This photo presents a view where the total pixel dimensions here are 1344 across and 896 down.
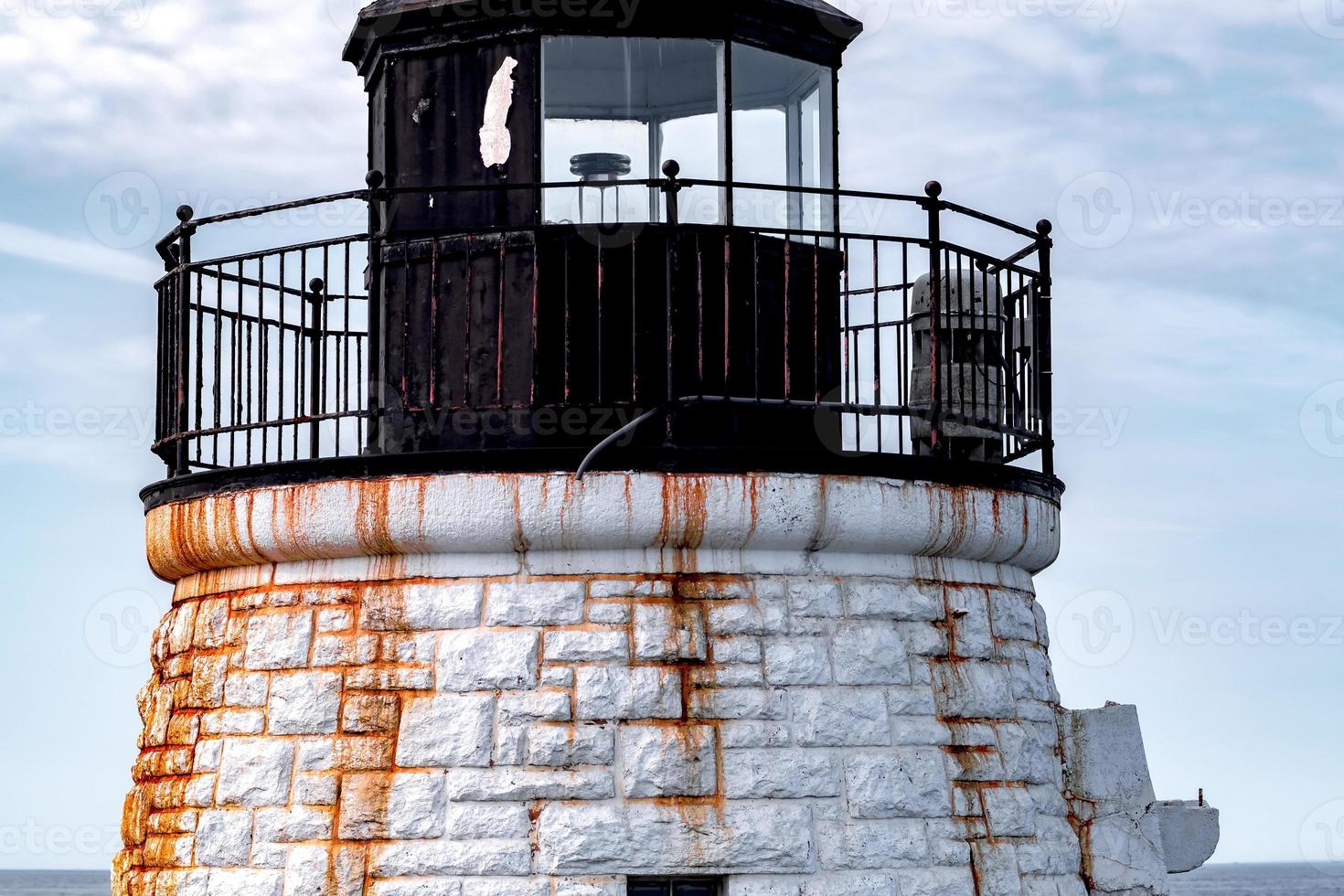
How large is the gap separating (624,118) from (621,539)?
244 cm

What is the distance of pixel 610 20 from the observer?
9.78m

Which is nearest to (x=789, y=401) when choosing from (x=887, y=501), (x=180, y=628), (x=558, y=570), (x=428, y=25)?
(x=887, y=501)

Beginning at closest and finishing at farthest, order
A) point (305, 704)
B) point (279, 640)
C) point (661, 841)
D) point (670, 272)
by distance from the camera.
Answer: point (661, 841) → point (670, 272) → point (305, 704) → point (279, 640)

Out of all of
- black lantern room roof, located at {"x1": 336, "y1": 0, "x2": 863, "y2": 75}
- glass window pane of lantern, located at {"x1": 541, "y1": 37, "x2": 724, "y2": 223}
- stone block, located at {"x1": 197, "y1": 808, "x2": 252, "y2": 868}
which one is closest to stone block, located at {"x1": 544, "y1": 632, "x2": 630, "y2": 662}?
stone block, located at {"x1": 197, "y1": 808, "x2": 252, "y2": 868}

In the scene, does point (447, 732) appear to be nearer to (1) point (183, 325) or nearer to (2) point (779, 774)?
(2) point (779, 774)

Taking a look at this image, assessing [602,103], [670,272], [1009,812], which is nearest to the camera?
[670,272]

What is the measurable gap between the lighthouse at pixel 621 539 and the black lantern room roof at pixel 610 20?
20 mm

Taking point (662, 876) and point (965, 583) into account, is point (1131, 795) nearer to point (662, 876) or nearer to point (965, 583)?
point (965, 583)

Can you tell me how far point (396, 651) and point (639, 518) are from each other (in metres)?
1.30

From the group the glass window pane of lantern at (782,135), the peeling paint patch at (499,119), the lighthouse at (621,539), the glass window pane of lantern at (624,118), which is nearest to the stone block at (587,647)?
the lighthouse at (621,539)

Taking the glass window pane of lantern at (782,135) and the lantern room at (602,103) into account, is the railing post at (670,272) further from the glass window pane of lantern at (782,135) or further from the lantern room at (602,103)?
the glass window pane of lantern at (782,135)

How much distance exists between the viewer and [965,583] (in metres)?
9.77

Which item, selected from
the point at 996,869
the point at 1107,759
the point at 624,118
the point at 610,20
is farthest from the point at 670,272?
the point at 1107,759

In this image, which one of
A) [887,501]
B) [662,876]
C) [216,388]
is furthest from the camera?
[216,388]
